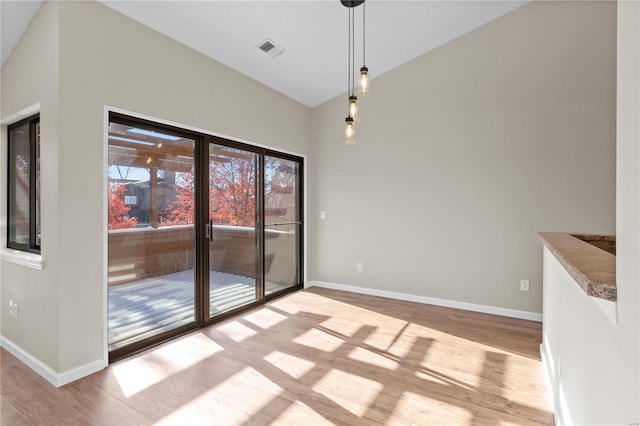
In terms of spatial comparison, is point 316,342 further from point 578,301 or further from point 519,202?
point 519,202

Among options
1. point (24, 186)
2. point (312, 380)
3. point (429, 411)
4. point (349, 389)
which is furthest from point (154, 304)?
point (429, 411)

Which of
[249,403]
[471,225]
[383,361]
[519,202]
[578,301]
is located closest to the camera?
[578,301]

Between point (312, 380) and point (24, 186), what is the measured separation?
122 inches

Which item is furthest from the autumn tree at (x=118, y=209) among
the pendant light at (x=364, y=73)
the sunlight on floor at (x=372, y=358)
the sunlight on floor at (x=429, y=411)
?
the sunlight on floor at (x=429, y=411)

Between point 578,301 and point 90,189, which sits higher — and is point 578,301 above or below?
below

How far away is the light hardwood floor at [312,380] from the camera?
6.28 feet

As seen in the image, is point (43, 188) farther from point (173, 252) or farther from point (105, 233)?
point (173, 252)

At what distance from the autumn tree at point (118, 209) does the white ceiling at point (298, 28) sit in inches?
56.9

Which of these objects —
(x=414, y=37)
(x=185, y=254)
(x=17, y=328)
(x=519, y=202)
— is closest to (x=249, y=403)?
(x=185, y=254)

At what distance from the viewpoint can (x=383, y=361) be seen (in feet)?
8.41

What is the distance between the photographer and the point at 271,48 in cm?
335

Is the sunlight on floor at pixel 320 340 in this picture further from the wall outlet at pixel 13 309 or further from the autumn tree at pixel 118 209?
the wall outlet at pixel 13 309

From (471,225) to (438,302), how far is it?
3.56 ft

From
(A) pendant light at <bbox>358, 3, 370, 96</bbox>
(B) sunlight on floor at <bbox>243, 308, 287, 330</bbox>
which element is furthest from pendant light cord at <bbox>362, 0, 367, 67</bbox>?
(B) sunlight on floor at <bbox>243, 308, 287, 330</bbox>
